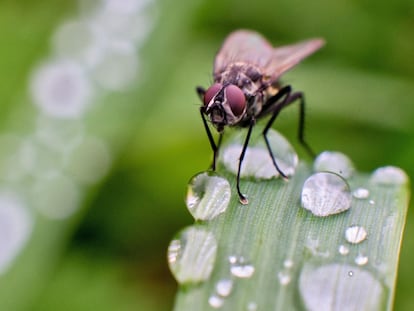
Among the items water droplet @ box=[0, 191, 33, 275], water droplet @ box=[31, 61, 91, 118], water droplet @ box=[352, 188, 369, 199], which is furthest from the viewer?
water droplet @ box=[31, 61, 91, 118]

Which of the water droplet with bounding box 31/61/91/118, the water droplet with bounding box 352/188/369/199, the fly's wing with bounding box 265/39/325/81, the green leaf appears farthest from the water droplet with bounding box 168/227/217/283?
the water droplet with bounding box 31/61/91/118

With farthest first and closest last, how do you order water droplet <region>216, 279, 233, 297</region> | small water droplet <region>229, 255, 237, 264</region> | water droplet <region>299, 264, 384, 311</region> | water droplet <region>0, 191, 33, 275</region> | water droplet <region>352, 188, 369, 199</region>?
water droplet <region>0, 191, 33, 275</region>
water droplet <region>352, 188, 369, 199</region>
small water droplet <region>229, 255, 237, 264</region>
water droplet <region>216, 279, 233, 297</region>
water droplet <region>299, 264, 384, 311</region>

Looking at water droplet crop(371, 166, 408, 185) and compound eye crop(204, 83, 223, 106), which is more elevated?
compound eye crop(204, 83, 223, 106)

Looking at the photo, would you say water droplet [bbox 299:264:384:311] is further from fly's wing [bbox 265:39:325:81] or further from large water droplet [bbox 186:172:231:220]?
fly's wing [bbox 265:39:325:81]

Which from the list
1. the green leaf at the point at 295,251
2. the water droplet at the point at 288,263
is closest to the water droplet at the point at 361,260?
the green leaf at the point at 295,251

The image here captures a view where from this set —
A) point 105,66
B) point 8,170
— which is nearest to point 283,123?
point 105,66

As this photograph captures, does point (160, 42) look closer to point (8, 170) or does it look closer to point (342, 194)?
point (8, 170)

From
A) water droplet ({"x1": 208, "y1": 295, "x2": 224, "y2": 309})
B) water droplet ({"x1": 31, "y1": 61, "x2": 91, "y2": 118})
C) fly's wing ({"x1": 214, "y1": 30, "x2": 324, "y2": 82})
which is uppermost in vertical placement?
fly's wing ({"x1": 214, "y1": 30, "x2": 324, "y2": 82})
